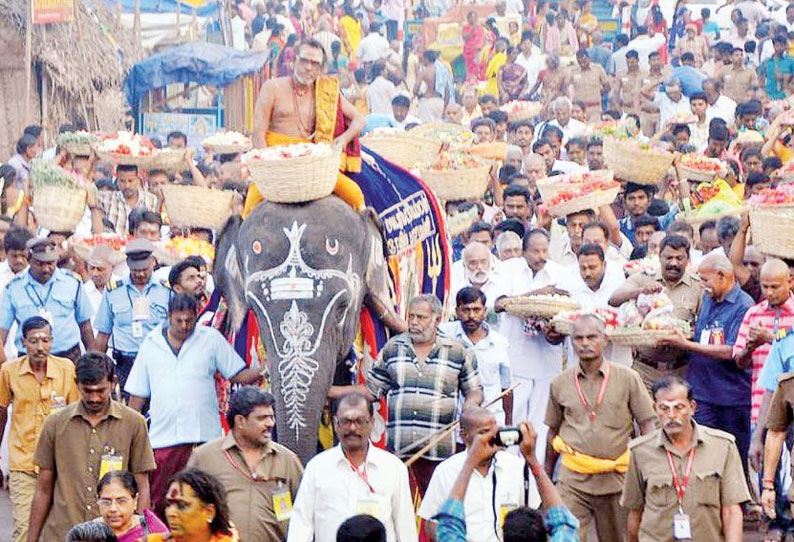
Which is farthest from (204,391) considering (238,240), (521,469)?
(521,469)

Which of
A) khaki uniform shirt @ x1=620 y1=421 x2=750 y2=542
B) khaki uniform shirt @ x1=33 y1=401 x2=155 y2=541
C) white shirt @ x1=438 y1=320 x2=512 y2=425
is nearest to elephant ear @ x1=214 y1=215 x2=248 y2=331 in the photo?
white shirt @ x1=438 y1=320 x2=512 y2=425

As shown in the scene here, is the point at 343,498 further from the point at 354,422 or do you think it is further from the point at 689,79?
the point at 689,79

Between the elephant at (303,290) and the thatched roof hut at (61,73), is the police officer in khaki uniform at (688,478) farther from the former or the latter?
the thatched roof hut at (61,73)

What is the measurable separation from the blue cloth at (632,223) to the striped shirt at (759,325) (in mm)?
4475

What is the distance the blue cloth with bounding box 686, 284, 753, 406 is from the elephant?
1.85 metres

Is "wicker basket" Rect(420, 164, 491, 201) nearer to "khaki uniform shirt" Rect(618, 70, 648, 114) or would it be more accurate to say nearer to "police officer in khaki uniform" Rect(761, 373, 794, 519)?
"police officer in khaki uniform" Rect(761, 373, 794, 519)

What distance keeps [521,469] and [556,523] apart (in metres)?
1.27

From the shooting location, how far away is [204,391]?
11.7 m

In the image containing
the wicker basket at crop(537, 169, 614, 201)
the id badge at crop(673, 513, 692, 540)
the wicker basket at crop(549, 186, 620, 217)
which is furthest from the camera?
the wicker basket at crop(537, 169, 614, 201)

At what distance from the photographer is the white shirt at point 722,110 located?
2230 cm

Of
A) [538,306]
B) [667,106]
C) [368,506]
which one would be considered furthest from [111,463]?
[667,106]

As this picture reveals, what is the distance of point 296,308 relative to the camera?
11195 mm

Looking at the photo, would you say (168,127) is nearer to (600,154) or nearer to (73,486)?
(600,154)

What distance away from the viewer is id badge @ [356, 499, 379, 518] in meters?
9.45
